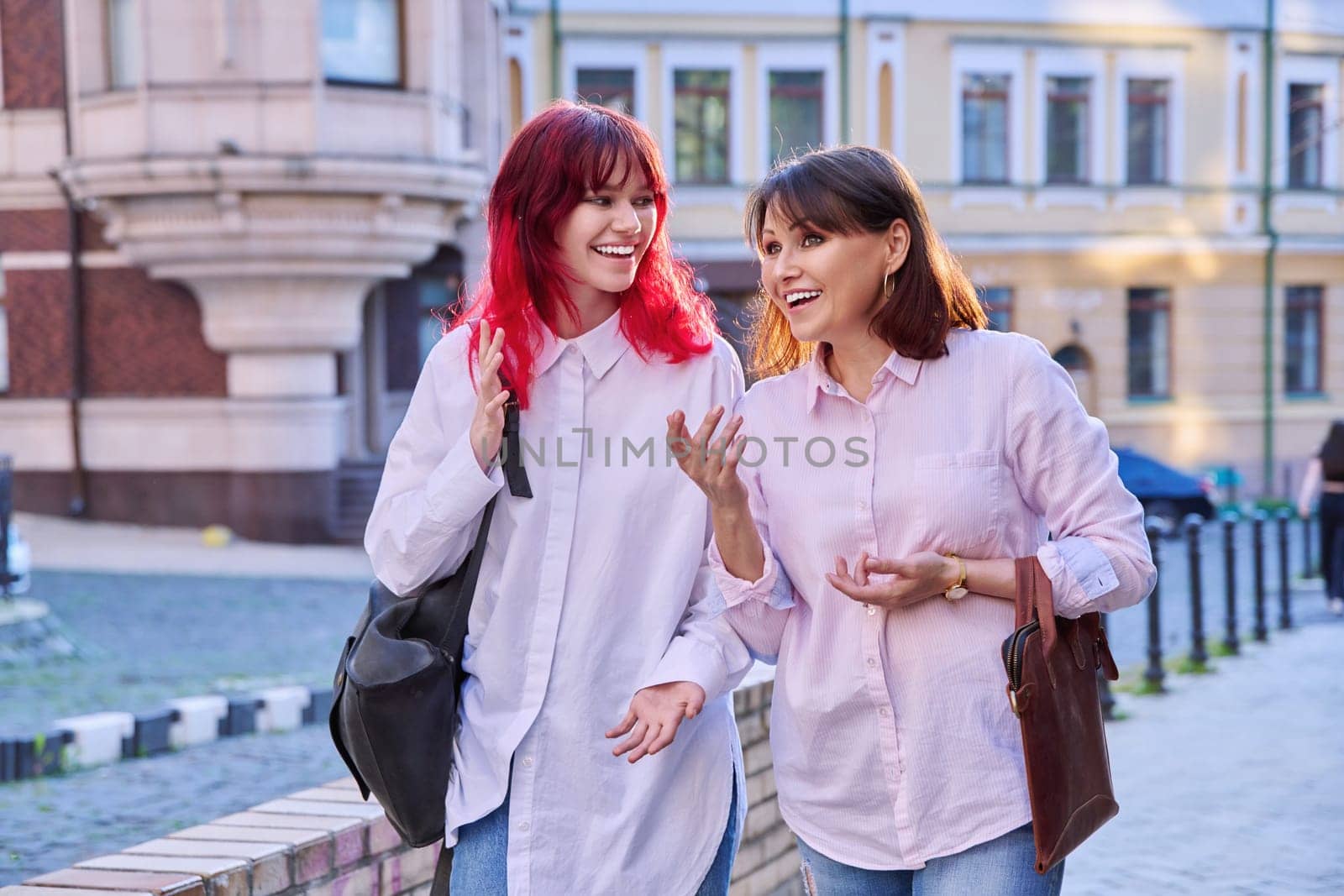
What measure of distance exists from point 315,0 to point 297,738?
39.8ft

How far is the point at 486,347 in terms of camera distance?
2.88m

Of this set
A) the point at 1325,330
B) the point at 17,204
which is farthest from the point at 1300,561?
the point at 17,204

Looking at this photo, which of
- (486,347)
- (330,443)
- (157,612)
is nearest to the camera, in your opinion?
(486,347)

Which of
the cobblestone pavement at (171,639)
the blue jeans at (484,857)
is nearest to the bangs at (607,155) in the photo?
the blue jeans at (484,857)

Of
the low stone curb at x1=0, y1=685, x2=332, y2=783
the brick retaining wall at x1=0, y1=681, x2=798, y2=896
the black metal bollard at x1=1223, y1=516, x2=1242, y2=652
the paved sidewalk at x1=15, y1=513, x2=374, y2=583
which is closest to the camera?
the brick retaining wall at x1=0, y1=681, x2=798, y2=896

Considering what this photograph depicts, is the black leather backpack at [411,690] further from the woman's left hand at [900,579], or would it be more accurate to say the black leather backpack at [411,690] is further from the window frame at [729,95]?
the window frame at [729,95]

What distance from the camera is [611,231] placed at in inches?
118

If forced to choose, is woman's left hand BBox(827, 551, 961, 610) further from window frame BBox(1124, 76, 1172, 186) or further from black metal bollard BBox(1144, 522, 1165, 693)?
window frame BBox(1124, 76, 1172, 186)

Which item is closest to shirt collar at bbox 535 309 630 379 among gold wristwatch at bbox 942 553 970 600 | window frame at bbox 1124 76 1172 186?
gold wristwatch at bbox 942 553 970 600

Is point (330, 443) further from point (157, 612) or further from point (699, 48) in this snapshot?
point (699, 48)

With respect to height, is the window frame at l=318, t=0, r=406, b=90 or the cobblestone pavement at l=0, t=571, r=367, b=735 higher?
the window frame at l=318, t=0, r=406, b=90

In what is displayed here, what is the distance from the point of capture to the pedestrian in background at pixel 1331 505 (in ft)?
44.3

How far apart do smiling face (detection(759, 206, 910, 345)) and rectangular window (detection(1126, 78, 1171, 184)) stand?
2582 cm

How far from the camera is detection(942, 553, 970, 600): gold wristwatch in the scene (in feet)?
8.96
